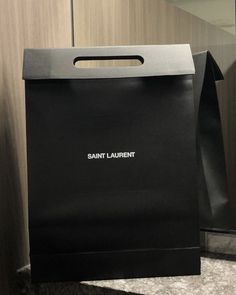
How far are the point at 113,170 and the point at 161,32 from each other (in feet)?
1.71

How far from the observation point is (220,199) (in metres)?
0.70

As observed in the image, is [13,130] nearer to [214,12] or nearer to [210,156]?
[210,156]

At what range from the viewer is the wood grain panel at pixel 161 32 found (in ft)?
2.52

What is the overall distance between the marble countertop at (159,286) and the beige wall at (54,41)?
0.42 ft

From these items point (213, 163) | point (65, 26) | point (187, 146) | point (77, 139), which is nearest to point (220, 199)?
point (213, 163)

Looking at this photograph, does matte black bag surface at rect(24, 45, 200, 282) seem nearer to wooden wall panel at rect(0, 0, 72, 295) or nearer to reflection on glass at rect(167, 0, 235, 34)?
wooden wall panel at rect(0, 0, 72, 295)

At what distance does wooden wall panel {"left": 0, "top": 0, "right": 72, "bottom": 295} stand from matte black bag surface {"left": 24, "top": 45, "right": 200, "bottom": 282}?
110mm

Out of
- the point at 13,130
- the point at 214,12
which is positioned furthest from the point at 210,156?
the point at 214,12

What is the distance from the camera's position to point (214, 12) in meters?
1.17

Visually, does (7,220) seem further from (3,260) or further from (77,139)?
(77,139)

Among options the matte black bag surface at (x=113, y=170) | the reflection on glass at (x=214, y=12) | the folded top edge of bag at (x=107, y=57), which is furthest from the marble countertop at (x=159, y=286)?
the reflection on glass at (x=214, y=12)

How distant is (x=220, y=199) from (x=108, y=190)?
252 millimetres

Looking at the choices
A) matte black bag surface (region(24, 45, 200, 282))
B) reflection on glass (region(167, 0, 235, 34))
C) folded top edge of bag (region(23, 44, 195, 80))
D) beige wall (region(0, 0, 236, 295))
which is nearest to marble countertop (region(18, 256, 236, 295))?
matte black bag surface (region(24, 45, 200, 282))

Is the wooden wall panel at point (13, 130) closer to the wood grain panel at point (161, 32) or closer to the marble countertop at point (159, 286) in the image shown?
the marble countertop at point (159, 286)
